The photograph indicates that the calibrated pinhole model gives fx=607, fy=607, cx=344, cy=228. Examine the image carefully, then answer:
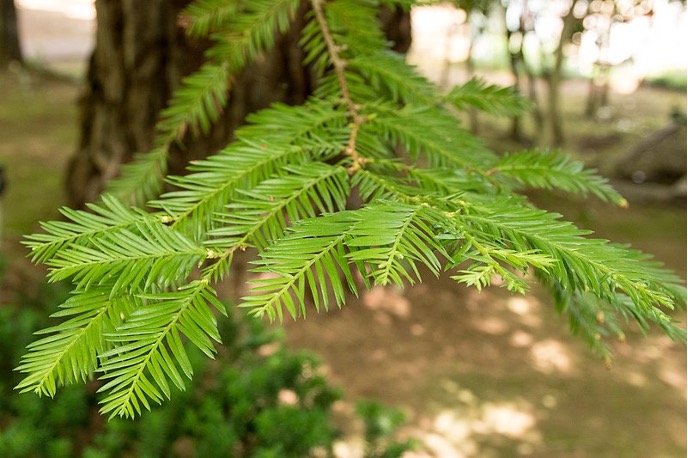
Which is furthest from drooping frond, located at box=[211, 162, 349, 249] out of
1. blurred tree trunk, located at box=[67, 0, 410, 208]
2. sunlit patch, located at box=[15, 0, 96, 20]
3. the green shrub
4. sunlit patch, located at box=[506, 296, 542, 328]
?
sunlit patch, located at box=[15, 0, 96, 20]

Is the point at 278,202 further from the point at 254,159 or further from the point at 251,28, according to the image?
the point at 251,28

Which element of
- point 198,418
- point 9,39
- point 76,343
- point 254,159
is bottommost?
point 198,418

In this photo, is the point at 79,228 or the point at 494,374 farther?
the point at 494,374

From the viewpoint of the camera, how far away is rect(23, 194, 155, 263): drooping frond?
604 mm

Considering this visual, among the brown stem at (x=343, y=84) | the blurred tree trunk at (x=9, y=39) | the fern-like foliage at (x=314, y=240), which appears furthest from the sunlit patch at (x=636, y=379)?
the blurred tree trunk at (x=9, y=39)

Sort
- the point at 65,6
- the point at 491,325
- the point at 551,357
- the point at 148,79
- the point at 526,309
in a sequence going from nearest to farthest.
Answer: the point at 148,79, the point at 551,357, the point at 491,325, the point at 526,309, the point at 65,6

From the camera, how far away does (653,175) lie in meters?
6.62

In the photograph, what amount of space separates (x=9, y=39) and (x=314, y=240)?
376 inches

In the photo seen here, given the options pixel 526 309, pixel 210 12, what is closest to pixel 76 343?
pixel 210 12

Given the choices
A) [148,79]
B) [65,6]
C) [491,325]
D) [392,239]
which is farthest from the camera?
[65,6]

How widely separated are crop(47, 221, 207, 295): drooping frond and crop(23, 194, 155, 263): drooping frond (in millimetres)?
13

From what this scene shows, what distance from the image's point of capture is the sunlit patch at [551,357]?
3.50 m

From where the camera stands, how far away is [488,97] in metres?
1.00

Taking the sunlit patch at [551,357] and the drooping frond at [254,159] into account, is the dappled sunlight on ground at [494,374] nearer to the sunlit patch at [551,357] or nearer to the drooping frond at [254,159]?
the sunlit patch at [551,357]
